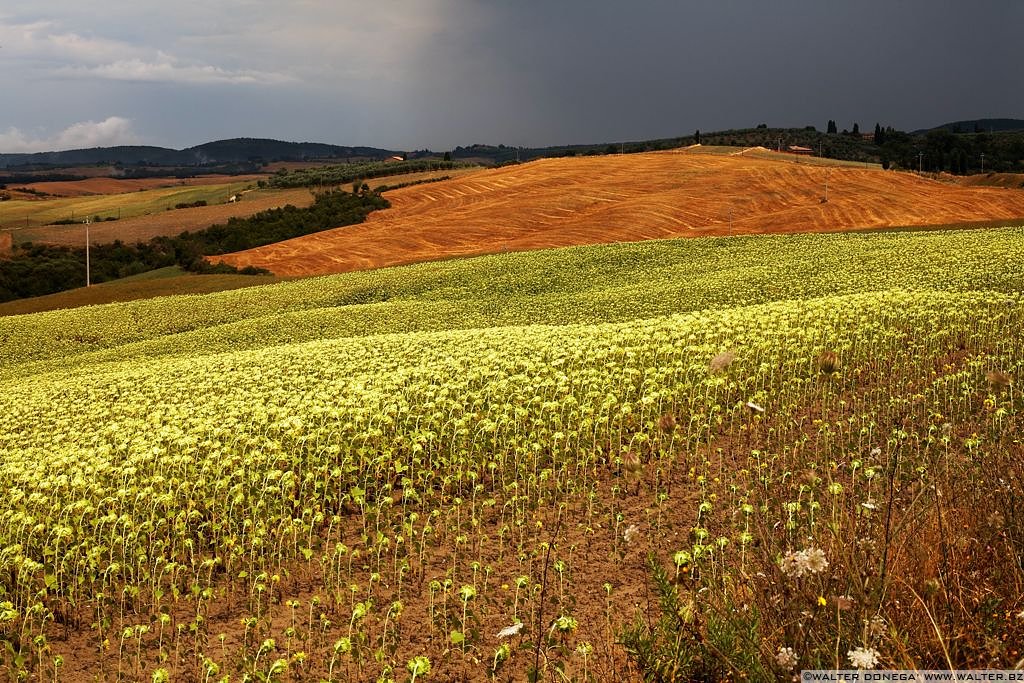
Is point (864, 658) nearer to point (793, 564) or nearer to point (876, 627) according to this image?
point (876, 627)

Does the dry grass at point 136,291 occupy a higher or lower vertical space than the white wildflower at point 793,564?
lower

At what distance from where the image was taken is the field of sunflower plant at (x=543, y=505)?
17.2 feet

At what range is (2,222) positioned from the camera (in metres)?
109

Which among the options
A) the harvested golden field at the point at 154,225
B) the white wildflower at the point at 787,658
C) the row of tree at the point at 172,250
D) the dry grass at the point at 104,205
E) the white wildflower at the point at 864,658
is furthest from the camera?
the dry grass at the point at 104,205

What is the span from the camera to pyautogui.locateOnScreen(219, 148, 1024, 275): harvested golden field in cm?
7050

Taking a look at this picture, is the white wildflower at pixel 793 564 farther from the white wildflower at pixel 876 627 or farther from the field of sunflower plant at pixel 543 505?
the white wildflower at pixel 876 627

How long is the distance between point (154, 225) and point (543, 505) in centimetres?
9826

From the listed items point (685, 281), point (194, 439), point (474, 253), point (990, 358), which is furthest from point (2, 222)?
point (990, 358)

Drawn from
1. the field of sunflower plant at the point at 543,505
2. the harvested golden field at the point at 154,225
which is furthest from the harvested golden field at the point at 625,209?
the field of sunflower plant at the point at 543,505

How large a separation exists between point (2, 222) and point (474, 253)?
77.1m

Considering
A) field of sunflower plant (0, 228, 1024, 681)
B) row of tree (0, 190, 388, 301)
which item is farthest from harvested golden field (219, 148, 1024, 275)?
field of sunflower plant (0, 228, 1024, 681)

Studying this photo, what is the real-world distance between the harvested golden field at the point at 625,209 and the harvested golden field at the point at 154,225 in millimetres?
19130

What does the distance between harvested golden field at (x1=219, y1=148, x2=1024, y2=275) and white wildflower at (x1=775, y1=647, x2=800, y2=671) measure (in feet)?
212

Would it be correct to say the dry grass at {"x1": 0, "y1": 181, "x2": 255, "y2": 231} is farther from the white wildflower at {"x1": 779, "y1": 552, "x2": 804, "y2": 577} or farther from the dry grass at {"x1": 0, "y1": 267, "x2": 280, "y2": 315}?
the white wildflower at {"x1": 779, "y1": 552, "x2": 804, "y2": 577}
